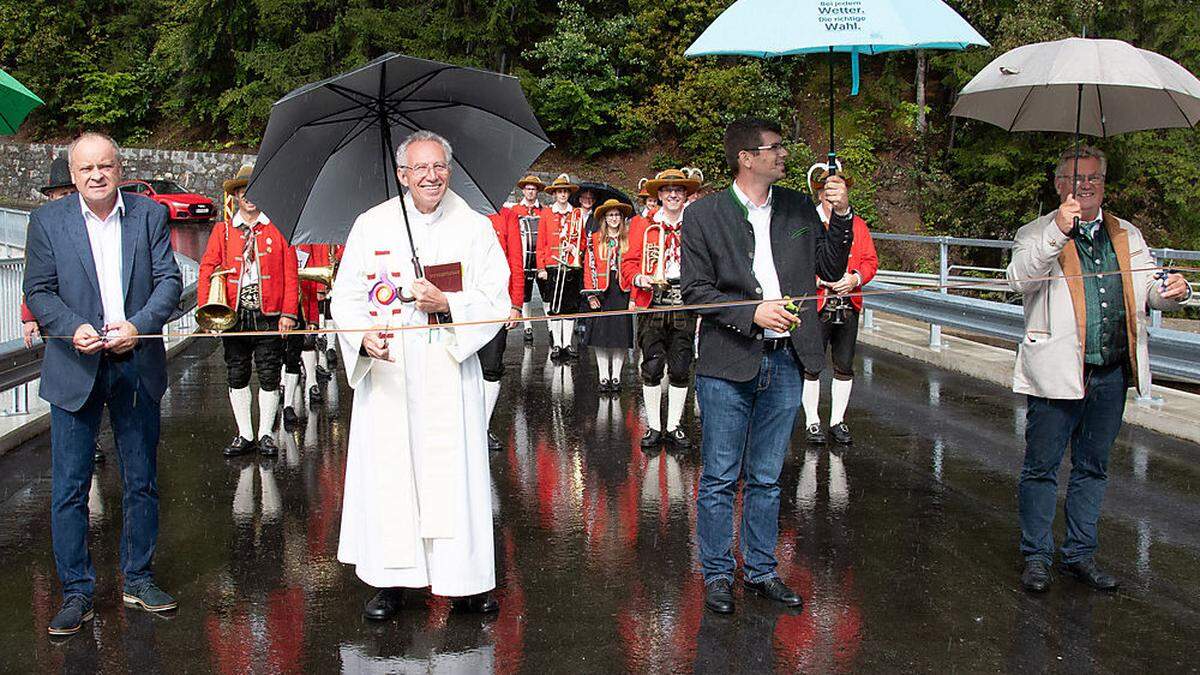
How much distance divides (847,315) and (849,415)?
4.51 feet

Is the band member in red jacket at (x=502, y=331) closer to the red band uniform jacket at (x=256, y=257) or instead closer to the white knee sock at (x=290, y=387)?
the red band uniform jacket at (x=256, y=257)

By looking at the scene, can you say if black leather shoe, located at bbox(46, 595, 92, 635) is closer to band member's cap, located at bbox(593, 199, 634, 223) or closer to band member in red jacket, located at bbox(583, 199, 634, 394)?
band member in red jacket, located at bbox(583, 199, 634, 394)

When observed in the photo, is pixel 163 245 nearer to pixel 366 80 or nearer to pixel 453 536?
pixel 366 80

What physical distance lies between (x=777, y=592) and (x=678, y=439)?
158 inches


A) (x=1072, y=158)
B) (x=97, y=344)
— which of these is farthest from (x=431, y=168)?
(x=1072, y=158)

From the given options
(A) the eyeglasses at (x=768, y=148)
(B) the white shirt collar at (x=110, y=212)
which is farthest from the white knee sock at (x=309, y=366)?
(A) the eyeglasses at (x=768, y=148)

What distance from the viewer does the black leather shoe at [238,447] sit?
9.52 metres

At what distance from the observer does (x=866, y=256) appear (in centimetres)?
1002

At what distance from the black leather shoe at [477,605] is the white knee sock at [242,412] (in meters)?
4.39

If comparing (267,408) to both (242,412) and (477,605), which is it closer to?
(242,412)

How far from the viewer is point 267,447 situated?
9.58 m

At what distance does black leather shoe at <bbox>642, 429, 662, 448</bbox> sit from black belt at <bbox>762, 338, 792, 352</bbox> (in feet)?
13.3

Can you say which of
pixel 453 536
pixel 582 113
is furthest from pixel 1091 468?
pixel 582 113

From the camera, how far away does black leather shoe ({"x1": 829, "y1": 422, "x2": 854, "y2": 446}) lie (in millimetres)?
9906
